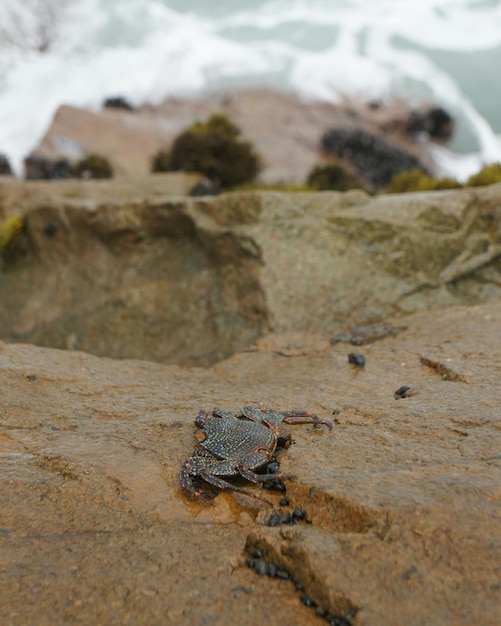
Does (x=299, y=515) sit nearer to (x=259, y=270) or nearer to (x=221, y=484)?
(x=221, y=484)

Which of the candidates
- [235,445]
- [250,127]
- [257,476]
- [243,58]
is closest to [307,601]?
[257,476]

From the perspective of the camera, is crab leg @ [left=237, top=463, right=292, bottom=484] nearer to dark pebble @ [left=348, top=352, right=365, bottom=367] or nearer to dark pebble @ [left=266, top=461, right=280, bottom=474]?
dark pebble @ [left=266, top=461, right=280, bottom=474]

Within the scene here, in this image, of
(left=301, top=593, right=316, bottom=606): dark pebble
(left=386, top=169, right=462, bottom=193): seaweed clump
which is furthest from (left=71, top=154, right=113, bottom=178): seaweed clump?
(left=301, top=593, right=316, bottom=606): dark pebble

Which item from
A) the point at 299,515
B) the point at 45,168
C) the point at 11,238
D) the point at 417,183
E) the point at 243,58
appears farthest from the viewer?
the point at 243,58

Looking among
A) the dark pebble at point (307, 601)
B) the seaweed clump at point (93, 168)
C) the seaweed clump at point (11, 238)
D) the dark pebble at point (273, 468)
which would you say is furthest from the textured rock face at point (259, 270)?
the seaweed clump at point (93, 168)

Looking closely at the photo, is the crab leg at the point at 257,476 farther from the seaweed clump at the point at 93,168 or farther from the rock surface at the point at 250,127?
the rock surface at the point at 250,127

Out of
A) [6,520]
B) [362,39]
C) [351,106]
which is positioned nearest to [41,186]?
[6,520]
